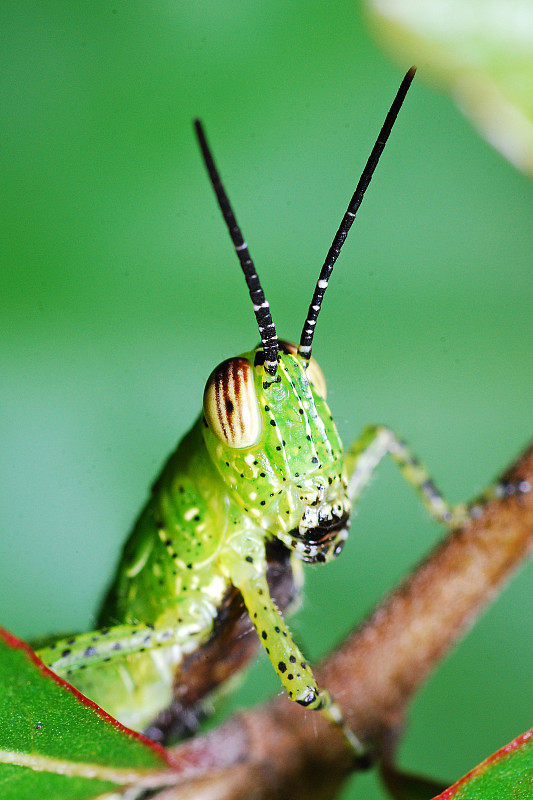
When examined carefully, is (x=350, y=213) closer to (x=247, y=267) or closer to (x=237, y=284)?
(x=247, y=267)

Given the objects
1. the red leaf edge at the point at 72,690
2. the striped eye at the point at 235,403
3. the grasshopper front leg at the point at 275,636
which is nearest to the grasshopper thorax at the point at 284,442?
the striped eye at the point at 235,403

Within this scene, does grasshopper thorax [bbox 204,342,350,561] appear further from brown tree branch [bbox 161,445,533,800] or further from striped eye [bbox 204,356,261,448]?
brown tree branch [bbox 161,445,533,800]

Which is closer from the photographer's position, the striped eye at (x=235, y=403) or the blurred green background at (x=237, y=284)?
the striped eye at (x=235, y=403)

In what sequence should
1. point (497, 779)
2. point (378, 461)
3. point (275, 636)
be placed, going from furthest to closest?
point (378, 461)
point (275, 636)
point (497, 779)

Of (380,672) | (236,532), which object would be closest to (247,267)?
(236,532)

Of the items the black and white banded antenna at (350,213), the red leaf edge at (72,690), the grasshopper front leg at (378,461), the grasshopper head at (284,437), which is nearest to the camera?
the red leaf edge at (72,690)

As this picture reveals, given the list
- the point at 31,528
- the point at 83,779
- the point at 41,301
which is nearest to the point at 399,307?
the point at 41,301

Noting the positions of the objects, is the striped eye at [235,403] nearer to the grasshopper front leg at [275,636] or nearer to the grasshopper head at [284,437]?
the grasshopper head at [284,437]

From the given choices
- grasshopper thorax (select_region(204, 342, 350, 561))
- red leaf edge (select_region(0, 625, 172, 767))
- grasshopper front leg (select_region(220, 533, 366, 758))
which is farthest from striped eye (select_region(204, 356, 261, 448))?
red leaf edge (select_region(0, 625, 172, 767))
